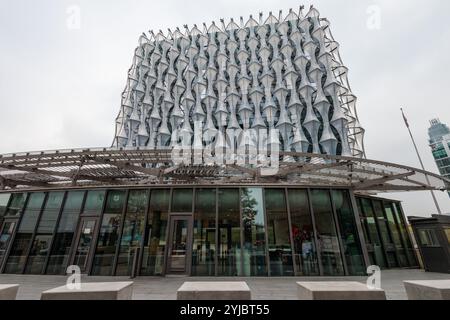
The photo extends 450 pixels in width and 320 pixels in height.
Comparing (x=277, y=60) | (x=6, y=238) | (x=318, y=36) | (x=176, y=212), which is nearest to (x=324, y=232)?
(x=176, y=212)

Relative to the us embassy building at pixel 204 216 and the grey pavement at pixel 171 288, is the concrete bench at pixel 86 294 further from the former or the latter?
the us embassy building at pixel 204 216

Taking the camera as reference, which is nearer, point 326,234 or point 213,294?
point 213,294

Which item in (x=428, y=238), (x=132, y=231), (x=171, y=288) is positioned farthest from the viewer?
(x=428, y=238)

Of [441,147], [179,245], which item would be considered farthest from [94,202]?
[441,147]

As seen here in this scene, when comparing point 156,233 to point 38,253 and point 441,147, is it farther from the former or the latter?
point 441,147

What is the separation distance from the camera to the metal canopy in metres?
9.94

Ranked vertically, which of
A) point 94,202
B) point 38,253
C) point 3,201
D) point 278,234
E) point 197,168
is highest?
point 197,168

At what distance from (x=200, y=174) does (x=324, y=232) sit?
8.09 meters

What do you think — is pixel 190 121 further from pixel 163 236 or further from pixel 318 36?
pixel 163 236

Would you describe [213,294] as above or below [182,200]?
below

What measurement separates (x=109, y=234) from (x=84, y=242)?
1.20m

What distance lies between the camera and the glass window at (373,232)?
38.2 feet

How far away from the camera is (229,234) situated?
9.52 meters

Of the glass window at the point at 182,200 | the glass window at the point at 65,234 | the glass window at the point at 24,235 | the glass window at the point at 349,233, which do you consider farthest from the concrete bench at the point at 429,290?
the glass window at the point at 24,235
